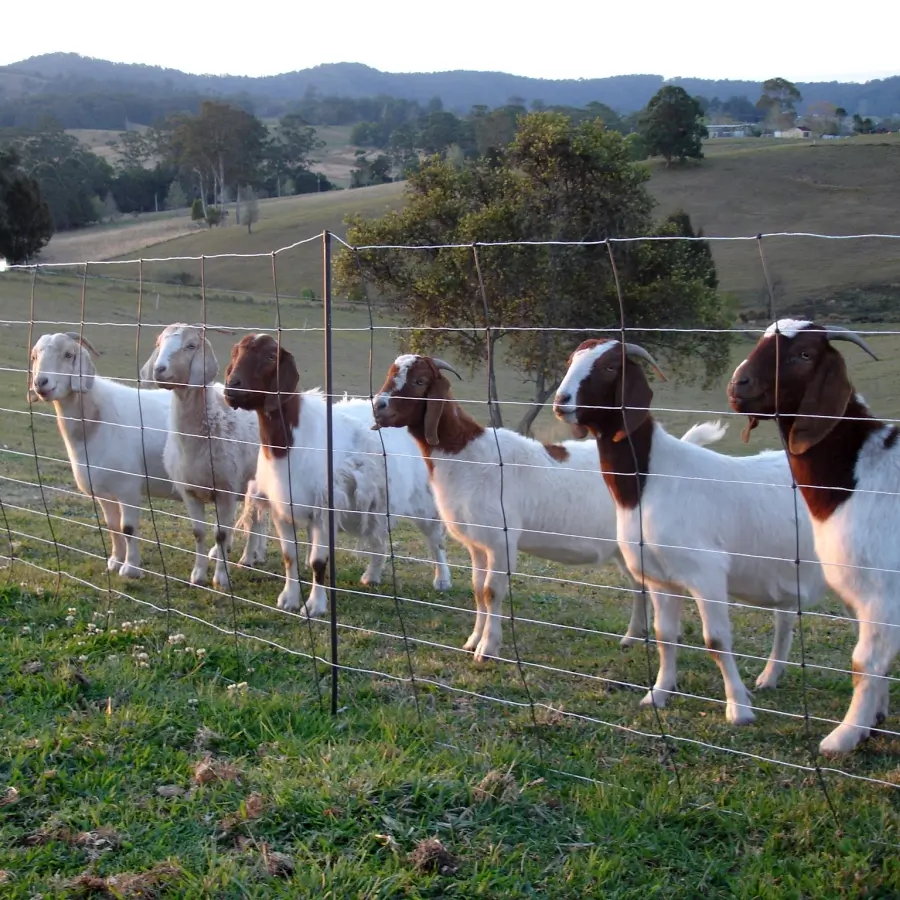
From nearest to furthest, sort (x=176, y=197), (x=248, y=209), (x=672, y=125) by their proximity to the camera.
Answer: (x=672, y=125) < (x=248, y=209) < (x=176, y=197)

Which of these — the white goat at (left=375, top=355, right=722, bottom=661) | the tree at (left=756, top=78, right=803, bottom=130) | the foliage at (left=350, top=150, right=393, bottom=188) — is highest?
the tree at (left=756, top=78, right=803, bottom=130)

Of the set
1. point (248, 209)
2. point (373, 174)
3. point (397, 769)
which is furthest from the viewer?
point (373, 174)

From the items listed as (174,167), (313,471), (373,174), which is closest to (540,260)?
(313,471)

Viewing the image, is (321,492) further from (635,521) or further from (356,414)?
(635,521)

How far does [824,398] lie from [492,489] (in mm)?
2919

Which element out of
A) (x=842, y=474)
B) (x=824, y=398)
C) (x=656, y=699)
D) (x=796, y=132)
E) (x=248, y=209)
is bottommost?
(x=656, y=699)

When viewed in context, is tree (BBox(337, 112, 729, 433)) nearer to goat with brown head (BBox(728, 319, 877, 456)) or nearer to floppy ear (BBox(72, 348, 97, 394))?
floppy ear (BBox(72, 348, 97, 394))

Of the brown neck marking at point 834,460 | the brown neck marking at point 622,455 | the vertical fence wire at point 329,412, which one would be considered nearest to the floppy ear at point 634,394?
the brown neck marking at point 622,455

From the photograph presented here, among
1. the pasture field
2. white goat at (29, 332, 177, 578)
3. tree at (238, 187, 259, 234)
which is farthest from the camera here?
tree at (238, 187, 259, 234)

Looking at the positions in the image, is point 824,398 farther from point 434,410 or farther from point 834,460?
point 434,410

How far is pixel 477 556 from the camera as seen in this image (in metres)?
7.50

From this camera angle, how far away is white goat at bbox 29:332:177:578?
8867mm

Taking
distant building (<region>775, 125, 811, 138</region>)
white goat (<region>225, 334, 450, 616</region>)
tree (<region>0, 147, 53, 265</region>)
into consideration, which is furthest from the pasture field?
distant building (<region>775, 125, 811, 138</region>)

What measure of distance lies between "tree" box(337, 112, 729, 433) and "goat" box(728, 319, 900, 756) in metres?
14.8
